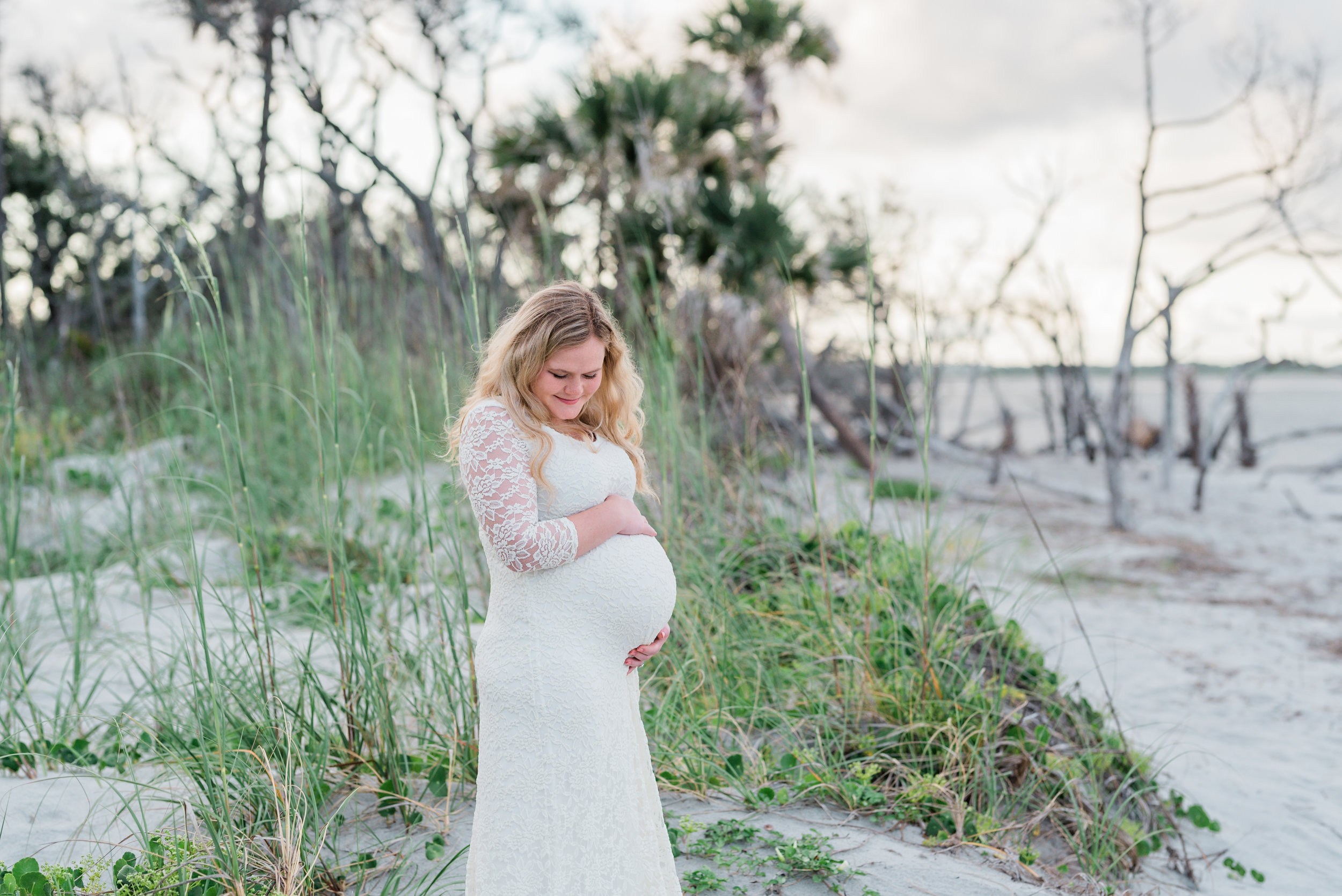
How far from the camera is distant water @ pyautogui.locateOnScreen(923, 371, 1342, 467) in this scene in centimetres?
1875

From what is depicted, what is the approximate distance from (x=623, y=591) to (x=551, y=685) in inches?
8.5

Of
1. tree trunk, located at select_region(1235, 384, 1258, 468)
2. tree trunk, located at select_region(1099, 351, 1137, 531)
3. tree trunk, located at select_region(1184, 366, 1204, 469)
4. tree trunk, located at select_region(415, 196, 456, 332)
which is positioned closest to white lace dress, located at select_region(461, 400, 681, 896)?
tree trunk, located at select_region(415, 196, 456, 332)

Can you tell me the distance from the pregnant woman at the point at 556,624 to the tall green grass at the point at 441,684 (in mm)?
530

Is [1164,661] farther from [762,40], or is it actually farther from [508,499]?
[762,40]

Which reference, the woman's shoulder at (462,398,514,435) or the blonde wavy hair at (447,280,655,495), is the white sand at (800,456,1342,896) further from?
the woman's shoulder at (462,398,514,435)

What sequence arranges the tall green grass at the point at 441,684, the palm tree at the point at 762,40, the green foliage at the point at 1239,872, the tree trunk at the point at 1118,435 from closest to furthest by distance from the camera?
the tall green grass at the point at 441,684 → the green foliage at the point at 1239,872 → the tree trunk at the point at 1118,435 → the palm tree at the point at 762,40

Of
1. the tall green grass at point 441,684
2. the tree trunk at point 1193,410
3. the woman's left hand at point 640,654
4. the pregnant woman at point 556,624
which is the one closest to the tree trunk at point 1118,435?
the tree trunk at point 1193,410

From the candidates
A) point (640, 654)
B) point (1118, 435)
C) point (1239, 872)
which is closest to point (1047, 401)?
point (1118, 435)

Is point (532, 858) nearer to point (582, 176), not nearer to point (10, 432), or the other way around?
point (10, 432)

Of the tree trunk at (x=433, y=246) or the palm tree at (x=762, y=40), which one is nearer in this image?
the tree trunk at (x=433, y=246)

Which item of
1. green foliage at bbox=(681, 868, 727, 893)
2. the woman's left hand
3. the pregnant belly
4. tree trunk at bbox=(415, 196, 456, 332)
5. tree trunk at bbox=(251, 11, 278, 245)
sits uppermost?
tree trunk at bbox=(251, 11, 278, 245)

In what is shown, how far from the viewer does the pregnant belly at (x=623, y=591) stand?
1.64 metres

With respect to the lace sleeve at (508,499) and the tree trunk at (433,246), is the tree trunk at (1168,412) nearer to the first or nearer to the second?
the tree trunk at (433,246)

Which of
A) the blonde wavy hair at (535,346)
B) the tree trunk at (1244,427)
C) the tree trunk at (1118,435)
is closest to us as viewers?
the blonde wavy hair at (535,346)
